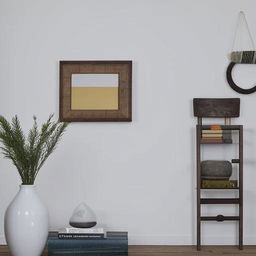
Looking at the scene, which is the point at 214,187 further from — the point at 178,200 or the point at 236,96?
the point at 236,96

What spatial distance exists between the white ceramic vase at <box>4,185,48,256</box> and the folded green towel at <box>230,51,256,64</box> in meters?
1.65

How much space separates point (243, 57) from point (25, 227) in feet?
5.98

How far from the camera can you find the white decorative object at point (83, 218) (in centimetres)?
330

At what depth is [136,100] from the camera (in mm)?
3643

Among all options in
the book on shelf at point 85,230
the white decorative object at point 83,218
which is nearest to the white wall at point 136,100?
the white decorative object at point 83,218

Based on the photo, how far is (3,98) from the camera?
3643mm

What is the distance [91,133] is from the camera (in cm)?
364

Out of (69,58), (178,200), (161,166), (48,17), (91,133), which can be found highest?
(48,17)

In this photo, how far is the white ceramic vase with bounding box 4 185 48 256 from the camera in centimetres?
302

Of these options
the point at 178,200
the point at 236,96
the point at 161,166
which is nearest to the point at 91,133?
the point at 161,166

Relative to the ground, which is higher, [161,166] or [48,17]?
[48,17]

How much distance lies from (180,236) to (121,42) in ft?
4.60

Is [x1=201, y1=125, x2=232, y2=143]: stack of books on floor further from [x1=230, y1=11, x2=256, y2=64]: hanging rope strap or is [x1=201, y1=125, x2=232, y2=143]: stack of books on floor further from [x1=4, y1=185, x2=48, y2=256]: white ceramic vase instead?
[x1=4, y1=185, x2=48, y2=256]: white ceramic vase

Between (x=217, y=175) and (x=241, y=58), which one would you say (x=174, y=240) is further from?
(x=241, y=58)
